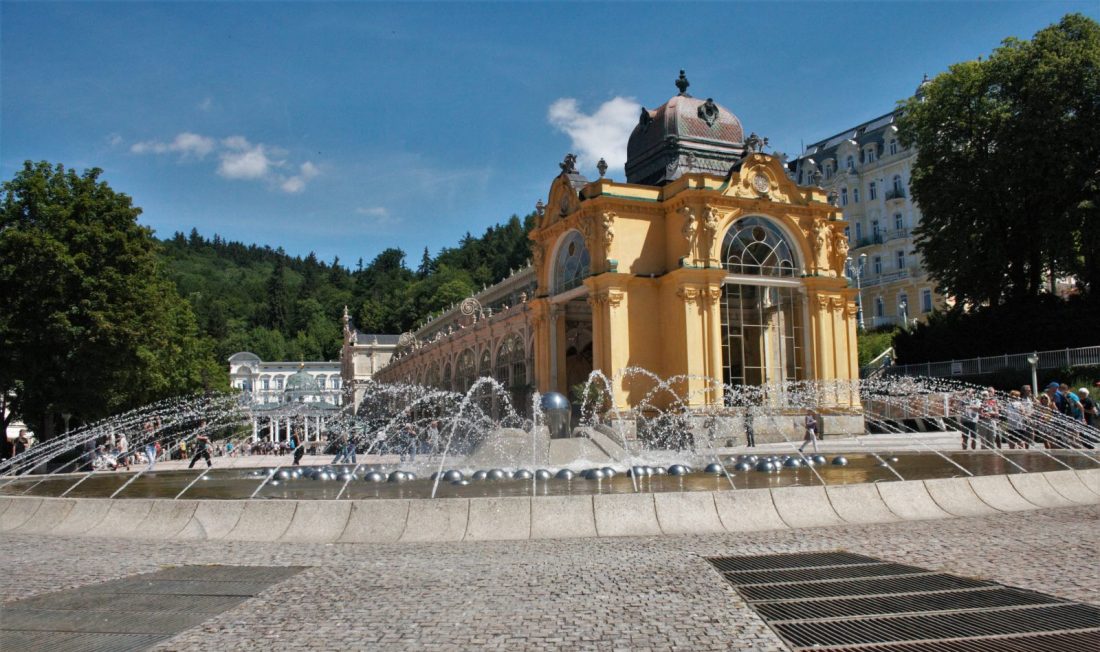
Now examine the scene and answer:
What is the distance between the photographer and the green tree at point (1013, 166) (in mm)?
40812

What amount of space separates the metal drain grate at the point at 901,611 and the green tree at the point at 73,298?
32.1 metres

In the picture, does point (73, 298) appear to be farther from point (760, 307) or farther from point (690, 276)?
point (760, 307)

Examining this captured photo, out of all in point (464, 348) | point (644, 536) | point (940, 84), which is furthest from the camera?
point (464, 348)

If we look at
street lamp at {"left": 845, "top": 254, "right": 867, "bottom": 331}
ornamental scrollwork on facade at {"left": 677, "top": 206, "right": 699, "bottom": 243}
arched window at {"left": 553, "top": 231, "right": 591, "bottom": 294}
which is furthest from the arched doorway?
street lamp at {"left": 845, "top": 254, "right": 867, "bottom": 331}

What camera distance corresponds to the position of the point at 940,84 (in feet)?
155

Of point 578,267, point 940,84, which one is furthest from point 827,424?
point 940,84

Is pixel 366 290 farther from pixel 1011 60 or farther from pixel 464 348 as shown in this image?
pixel 1011 60

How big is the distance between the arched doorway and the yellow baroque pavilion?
62mm

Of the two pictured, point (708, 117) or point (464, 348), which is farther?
point (464, 348)

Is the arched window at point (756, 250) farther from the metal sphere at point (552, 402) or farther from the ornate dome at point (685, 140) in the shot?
the metal sphere at point (552, 402)

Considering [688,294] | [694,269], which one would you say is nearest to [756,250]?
[694,269]

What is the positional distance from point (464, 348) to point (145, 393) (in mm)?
22394

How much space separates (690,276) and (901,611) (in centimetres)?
3067

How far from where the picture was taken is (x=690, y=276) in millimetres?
37625
